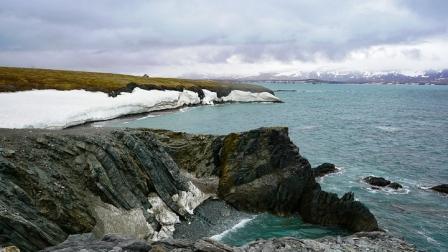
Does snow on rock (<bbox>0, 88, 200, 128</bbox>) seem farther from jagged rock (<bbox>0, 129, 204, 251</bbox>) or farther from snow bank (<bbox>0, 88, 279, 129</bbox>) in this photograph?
jagged rock (<bbox>0, 129, 204, 251</bbox>)

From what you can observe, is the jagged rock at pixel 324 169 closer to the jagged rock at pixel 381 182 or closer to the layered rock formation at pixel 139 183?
the jagged rock at pixel 381 182

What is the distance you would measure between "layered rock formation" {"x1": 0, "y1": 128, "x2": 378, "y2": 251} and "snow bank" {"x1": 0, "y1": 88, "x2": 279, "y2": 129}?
32.6 m

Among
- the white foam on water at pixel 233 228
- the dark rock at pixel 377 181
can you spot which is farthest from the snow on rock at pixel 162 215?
the dark rock at pixel 377 181

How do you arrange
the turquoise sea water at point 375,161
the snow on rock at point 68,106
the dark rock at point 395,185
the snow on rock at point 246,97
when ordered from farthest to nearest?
1. the snow on rock at point 246,97
2. the snow on rock at point 68,106
3. the dark rock at point 395,185
4. the turquoise sea water at point 375,161

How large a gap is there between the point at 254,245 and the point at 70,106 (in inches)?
2393

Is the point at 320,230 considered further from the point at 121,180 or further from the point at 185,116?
the point at 185,116

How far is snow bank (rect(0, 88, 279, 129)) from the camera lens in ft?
196

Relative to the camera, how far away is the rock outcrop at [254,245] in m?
15.0

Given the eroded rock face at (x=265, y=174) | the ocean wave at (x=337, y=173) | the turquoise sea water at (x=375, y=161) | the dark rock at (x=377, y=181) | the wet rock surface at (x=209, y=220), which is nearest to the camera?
the wet rock surface at (x=209, y=220)

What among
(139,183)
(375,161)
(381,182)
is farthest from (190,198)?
(375,161)

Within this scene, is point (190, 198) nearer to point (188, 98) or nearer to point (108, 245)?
point (108, 245)

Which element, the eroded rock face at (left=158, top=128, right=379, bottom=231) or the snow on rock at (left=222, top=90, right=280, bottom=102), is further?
the snow on rock at (left=222, top=90, right=280, bottom=102)

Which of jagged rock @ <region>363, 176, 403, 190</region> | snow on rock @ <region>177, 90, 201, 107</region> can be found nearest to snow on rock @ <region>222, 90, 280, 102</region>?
snow on rock @ <region>177, 90, 201, 107</region>

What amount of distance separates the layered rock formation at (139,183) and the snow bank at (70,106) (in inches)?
1283
